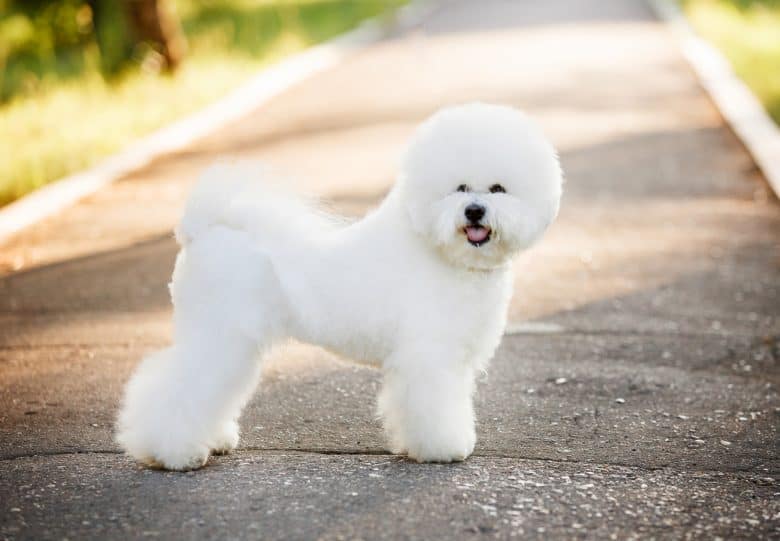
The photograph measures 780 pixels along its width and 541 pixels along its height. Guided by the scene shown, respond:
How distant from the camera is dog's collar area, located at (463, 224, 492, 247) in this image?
433 cm

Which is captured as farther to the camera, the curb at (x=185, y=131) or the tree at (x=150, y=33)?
the tree at (x=150, y=33)

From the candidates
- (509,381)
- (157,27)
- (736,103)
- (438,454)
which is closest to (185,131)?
(157,27)

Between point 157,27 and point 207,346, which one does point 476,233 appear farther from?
point 157,27

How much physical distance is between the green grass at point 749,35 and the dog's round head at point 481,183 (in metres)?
9.36

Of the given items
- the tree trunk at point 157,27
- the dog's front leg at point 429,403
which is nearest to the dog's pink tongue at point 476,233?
the dog's front leg at point 429,403

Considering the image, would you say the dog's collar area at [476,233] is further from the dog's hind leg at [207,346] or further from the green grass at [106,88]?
the green grass at [106,88]

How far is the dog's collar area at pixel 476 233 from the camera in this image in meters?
4.33

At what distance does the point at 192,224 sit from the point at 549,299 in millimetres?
3430

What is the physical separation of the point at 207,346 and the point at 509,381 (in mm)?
1974

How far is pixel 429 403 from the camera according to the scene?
177 inches

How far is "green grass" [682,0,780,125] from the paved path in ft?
10.7

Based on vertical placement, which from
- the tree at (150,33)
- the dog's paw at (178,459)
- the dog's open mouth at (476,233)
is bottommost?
the dog's paw at (178,459)

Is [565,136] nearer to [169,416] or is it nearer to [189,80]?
[189,80]

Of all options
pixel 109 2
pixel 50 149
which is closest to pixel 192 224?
pixel 50 149
